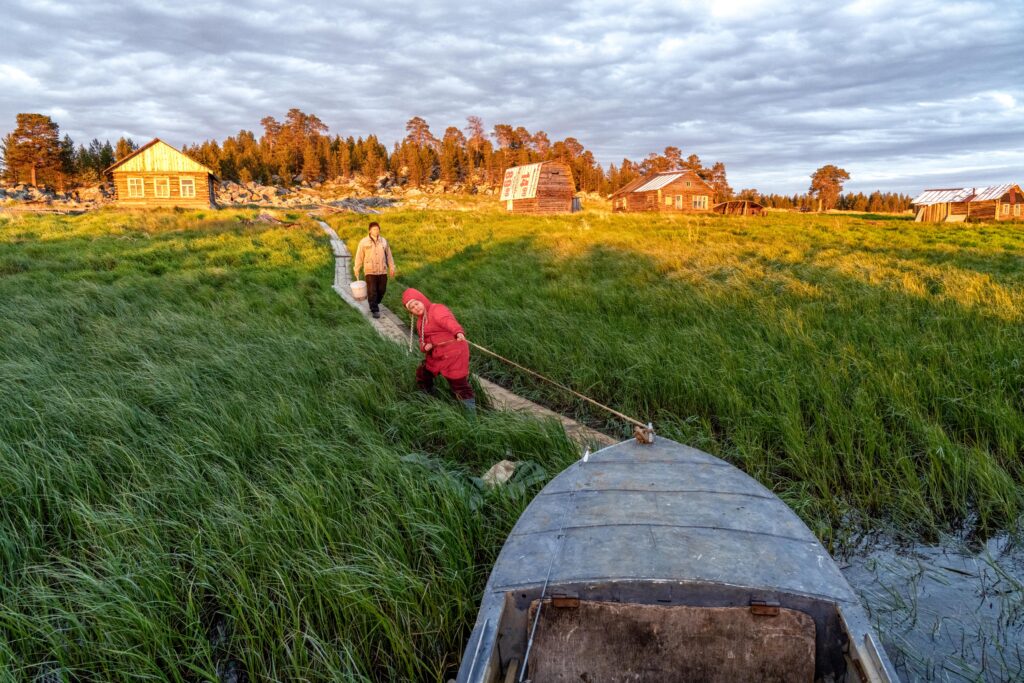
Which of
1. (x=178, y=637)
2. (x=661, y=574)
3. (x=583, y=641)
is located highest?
(x=661, y=574)

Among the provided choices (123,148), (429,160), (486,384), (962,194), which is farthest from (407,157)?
(486,384)

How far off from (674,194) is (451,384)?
46.8m

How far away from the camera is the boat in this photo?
2.36 metres

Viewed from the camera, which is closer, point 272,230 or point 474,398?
point 474,398

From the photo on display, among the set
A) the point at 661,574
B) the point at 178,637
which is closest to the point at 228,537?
the point at 178,637

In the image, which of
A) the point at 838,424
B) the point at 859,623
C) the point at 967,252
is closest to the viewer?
the point at 859,623

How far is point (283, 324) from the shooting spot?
29.8 ft

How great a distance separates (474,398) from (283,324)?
4477 mm

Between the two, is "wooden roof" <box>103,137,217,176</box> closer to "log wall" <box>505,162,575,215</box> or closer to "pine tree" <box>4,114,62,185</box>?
"log wall" <box>505,162,575,215</box>

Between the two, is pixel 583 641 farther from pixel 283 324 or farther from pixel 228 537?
pixel 283 324

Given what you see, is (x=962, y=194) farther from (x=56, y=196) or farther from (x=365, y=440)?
(x=56, y=196)

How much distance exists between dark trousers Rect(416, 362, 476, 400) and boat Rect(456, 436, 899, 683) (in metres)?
3.15

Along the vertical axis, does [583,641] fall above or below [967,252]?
below

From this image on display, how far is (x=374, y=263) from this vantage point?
423 inches
